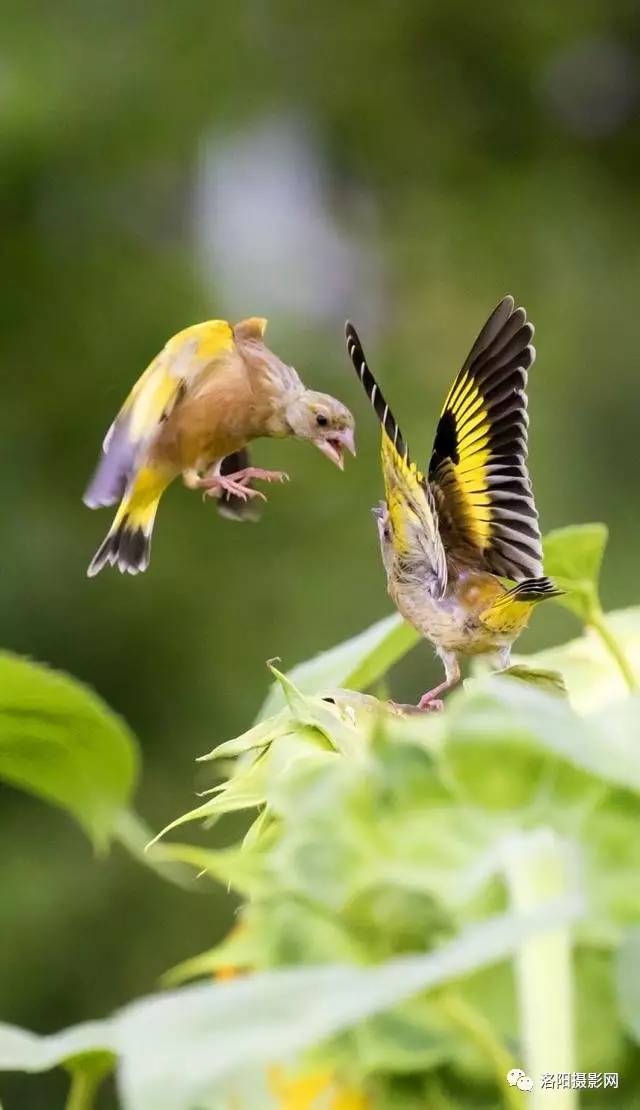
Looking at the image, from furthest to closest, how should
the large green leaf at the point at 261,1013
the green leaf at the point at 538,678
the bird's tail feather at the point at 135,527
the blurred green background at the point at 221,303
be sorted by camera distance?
the blurred green background at the point at 221,303 → the bird's tail feather at the point at 135,527 → the green leaf at the point at 538,678 → the large green leaf at the point at 261,1013

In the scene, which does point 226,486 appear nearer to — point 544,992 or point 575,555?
point 575,555

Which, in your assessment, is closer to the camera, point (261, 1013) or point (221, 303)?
point (261, 1013)

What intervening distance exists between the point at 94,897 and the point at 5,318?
20.5 inches

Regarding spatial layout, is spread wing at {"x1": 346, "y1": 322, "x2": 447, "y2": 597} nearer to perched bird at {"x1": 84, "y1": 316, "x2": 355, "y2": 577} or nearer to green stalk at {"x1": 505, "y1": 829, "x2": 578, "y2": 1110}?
perched bird at {"x1": 84, "y1": 316, "x2": 355, "y2": 577}

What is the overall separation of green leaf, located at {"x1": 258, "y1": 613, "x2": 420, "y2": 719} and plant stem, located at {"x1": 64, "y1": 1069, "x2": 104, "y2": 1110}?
0.25ft

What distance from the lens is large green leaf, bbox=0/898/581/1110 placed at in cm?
8

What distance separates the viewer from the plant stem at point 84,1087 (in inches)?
5.5

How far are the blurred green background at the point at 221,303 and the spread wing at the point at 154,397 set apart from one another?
2.58 ft

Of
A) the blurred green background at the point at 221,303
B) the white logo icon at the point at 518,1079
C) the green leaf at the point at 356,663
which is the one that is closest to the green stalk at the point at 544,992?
the white logo icon at the point at 518,1079

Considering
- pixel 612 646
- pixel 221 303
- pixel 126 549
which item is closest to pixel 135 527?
pixel 126 549

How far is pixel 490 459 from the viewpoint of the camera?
0.28m

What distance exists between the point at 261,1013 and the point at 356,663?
Answer: 15cm

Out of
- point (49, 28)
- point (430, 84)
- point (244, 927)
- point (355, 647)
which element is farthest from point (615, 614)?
point (430, 84)

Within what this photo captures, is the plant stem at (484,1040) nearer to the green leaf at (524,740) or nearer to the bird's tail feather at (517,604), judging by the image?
the green leaf at (524,740)
